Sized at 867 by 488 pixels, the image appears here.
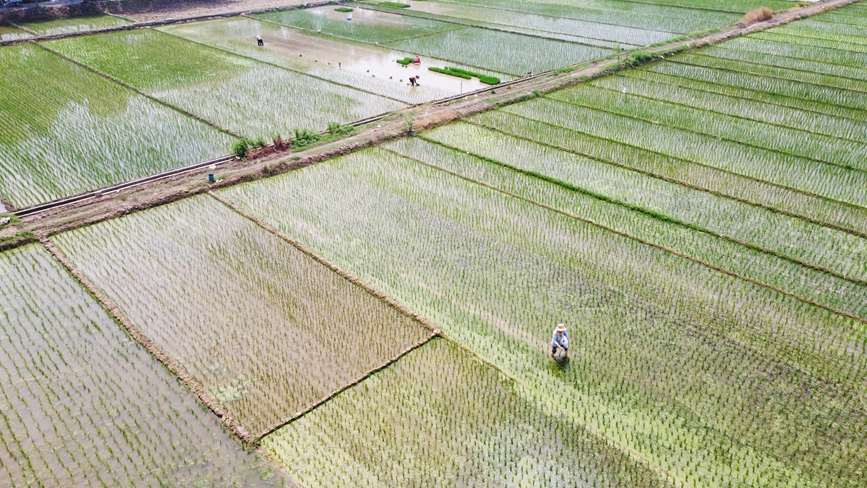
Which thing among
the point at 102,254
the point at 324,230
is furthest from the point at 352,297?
the point at 102,254

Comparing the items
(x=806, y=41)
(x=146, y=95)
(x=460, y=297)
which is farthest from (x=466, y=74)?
(x=806, y=41)

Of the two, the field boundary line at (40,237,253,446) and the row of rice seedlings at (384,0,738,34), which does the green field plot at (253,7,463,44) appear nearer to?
the row of rice seedlings at (384,0,738,34)

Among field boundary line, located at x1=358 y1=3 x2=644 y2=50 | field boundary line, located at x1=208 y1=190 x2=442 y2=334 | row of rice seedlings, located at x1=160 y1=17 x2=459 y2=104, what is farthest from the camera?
field boundary line, located at x1=358 y1=3 x2=644 y2=50

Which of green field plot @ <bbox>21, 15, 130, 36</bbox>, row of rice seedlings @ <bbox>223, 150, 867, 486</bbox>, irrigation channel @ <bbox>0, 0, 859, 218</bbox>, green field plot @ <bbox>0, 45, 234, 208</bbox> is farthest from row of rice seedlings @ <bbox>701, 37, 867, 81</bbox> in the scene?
green field plot @ <bbox>21, 15, 130, 36</bbox>

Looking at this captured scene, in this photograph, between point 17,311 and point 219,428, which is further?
point 17,311

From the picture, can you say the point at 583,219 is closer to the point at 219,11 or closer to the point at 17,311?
the point at 17,311

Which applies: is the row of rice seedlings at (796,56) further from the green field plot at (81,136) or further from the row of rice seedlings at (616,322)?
→ the green field plot at (81,136)

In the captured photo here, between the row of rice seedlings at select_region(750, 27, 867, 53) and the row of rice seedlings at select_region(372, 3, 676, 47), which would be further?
the row of rice seedlings at select_region(372, 3, 676, 47)
